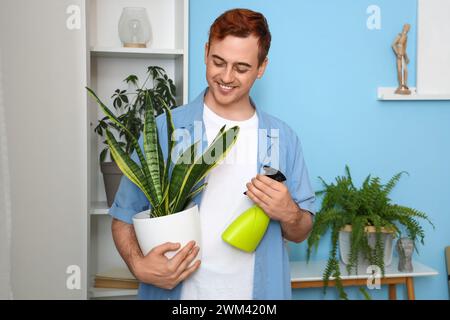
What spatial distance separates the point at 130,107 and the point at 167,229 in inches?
48.0

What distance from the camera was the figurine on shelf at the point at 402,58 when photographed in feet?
7.97

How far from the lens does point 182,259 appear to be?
1231 mm

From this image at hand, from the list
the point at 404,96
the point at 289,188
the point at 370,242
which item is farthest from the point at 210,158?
the point at 404,96

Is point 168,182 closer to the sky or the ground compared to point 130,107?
closer to the ground

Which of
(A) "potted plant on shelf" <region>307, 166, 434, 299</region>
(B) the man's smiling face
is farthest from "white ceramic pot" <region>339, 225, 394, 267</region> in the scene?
(B) the man's smiling face

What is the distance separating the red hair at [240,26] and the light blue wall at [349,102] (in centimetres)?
94

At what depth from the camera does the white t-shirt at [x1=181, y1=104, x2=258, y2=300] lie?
4.57ft

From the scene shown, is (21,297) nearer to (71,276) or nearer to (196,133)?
(71,276)

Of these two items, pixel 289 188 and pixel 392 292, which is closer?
pixel 289 188

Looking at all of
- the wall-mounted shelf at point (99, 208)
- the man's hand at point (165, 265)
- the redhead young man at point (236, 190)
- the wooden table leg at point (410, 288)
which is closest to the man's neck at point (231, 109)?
the redhead young man at point (236, 190)

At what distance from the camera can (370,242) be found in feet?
7.42

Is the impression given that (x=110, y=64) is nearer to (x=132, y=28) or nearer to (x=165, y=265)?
(x=132, y=28)

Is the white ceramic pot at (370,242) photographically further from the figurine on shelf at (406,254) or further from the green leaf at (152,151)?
the green leaf at (152,151)
